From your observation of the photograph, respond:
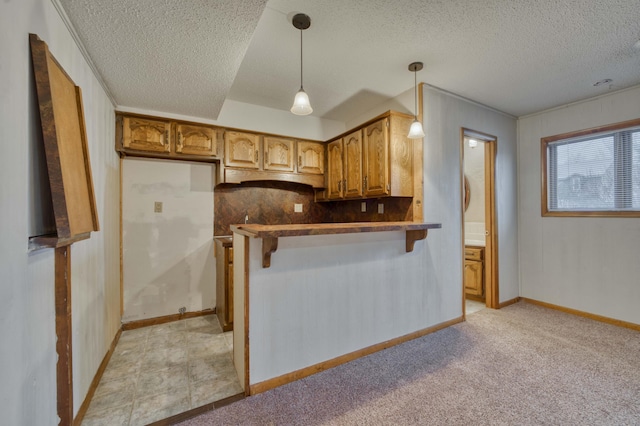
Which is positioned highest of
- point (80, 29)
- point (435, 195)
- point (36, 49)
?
point (80, 29)

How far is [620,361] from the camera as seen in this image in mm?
2184

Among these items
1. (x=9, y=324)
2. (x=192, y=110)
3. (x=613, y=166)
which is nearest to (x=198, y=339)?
(x=9, y=324)

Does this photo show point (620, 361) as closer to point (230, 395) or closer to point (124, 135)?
point (230, 395)

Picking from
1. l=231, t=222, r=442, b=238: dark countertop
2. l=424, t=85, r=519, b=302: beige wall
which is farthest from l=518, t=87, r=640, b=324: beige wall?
l=231, t=222, r=442, b=238: dark countertop

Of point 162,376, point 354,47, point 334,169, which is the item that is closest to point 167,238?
point 162,376

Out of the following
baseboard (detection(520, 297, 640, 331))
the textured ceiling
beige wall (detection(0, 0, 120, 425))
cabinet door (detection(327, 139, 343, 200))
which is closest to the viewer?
beige wall (detection(0, 0, 120, 425))

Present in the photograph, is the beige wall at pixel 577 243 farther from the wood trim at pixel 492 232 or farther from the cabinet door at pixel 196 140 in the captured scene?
the cabinet door at pixel 196 140

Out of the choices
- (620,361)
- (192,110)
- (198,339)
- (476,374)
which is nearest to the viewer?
(476,374)

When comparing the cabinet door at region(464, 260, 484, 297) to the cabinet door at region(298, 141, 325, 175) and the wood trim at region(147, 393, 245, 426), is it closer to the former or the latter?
the cabinet door at region(298, 141, 325, 175)

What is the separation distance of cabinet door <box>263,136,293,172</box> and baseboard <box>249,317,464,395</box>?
92.6 inches

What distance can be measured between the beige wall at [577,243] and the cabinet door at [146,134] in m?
4.69

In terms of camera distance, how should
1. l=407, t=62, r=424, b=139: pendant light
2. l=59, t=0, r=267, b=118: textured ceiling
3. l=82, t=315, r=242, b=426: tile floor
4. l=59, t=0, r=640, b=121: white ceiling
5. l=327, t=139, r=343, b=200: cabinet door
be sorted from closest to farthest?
l=59, t=0, r=267, b=118: textured ceiling < l=59, t=0, r=640, b=121: white ceiling < l=82, t=315, r=242, b=426: tile floor < l=407, t=62, r=424, b=139: pendant light < l=327, t=139, r=343, b=200: cabinet door

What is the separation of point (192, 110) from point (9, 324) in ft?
7.94

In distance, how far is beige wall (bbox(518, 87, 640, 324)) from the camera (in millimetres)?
2861
